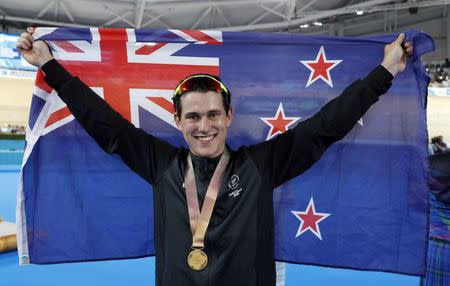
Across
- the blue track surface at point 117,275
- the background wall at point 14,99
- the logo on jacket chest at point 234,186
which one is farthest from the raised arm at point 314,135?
the background wall at point 14,99

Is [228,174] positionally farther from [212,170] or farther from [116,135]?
[116,135]

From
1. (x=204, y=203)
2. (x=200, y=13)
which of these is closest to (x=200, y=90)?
(x=204, y=203)

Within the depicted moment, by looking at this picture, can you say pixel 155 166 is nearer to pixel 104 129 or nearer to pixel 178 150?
pixel 178 150

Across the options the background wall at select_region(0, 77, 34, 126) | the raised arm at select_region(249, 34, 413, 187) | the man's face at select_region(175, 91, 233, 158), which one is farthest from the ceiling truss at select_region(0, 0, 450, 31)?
the man's face at select_region(175, 91, 233, 158)

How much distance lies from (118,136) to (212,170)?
494 mm

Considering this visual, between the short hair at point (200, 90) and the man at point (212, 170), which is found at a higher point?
the short hair at point (200, 90)

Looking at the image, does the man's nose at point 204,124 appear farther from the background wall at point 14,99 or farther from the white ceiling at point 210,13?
the background wall at point 14,99

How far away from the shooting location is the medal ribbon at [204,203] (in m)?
1.53

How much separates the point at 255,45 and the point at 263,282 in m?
1.48

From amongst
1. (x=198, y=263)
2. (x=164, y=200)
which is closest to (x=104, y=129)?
(x=164, y=200)

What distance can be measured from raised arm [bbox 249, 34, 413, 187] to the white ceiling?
1702cm

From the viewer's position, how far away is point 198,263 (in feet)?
4.96

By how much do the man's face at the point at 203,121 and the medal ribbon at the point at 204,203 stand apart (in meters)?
0.09

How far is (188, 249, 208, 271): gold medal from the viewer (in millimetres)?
1509
